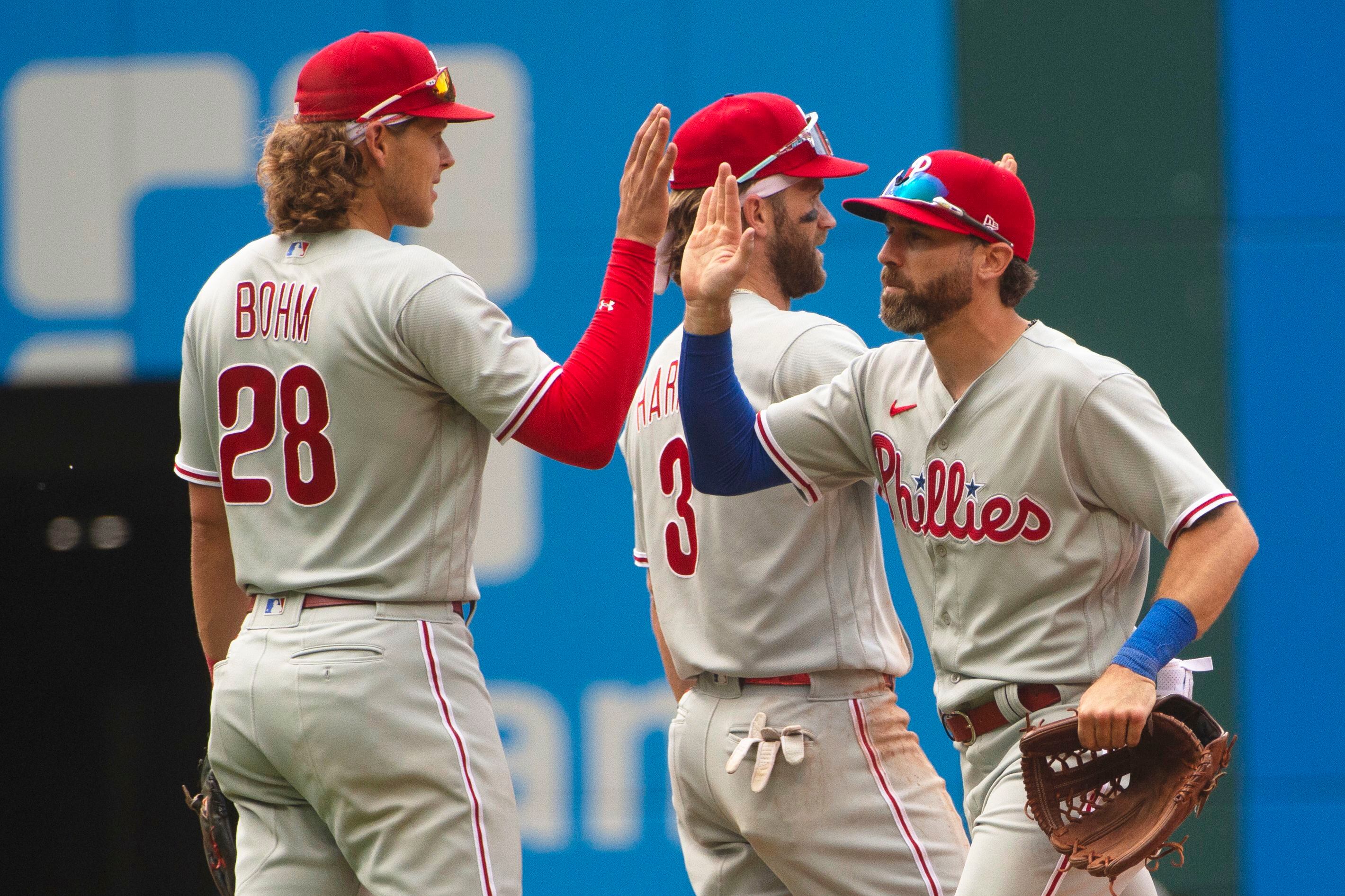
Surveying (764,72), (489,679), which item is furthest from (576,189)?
(489,679)

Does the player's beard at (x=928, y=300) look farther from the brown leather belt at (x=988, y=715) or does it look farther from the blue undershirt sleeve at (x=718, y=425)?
the brown leather belt at (x=988, y=715)

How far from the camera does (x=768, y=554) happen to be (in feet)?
10.4

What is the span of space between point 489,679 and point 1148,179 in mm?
3249

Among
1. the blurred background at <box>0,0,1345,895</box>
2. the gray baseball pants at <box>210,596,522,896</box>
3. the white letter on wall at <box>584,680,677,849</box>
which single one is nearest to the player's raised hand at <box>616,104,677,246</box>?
the gray baseball pants at <box>210,596,522,896</box>

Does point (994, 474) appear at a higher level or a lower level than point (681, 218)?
lower

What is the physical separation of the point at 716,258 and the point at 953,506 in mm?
707

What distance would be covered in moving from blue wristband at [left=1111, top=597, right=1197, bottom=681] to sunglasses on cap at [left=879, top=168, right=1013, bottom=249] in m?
0.85

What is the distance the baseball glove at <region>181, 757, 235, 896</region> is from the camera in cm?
307

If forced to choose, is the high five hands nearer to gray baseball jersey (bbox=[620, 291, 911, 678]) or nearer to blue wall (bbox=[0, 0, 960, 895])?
gray baseball jersey (bbox=[620, 291, 911, 678])

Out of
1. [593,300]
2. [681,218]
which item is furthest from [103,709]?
[681,218]

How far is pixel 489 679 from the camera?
18.5ft

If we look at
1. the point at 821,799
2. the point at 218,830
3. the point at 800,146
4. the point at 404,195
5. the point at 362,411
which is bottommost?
the point at 218,830

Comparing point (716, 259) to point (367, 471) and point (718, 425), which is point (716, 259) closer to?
point (718, 425)

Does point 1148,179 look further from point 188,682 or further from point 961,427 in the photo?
point 188,682
